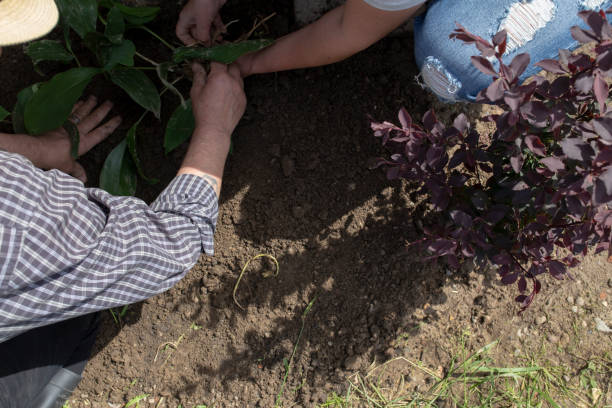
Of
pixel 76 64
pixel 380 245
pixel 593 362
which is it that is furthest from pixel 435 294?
pixel 76 64

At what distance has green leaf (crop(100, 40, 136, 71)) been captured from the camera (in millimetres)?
1270

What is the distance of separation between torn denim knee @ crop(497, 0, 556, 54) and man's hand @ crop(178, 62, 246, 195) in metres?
0.74

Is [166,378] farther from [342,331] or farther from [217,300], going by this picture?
[342,331]

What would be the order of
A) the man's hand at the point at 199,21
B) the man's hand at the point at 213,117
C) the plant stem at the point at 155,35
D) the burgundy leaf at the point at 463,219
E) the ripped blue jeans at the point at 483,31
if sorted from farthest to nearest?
1. the plant stem at the point at 155,35
2. the man's hand at the point at 199,21
3. the man's hand at the point at 213,117
4. the ripped blue jeans at the point at 483,31
5. the burgundy leaf at the point at 463,219

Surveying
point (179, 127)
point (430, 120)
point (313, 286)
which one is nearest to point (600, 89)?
point (430, 120)

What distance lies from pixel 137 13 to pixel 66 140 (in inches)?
17.9

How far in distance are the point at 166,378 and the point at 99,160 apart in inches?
30.2

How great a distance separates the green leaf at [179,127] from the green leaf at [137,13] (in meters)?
0.29

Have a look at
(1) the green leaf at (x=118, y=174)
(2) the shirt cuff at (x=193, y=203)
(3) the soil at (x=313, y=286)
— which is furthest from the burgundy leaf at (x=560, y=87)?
(1) the green leaf at (x=118, y=174)

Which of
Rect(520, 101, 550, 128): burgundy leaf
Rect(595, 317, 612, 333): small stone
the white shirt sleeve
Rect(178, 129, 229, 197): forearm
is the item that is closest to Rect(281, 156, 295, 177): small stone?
Rect(178, 129, 229, 197): forearm

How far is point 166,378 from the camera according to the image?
1452 millimetres

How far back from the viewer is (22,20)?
833mm

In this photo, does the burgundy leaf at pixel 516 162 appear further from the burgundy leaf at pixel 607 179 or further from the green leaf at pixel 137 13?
the green leaf at pixel 137 13

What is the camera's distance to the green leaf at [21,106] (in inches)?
52.6
